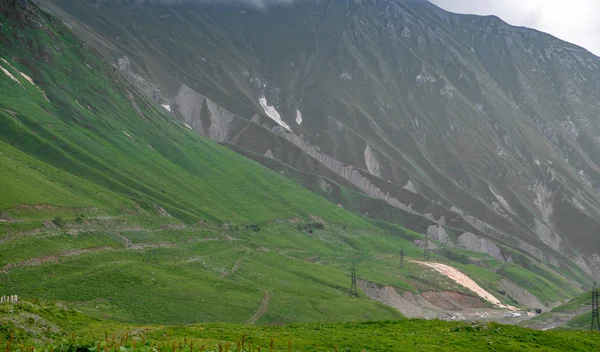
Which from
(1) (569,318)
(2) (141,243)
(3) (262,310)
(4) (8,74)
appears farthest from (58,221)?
(1) (569,318)

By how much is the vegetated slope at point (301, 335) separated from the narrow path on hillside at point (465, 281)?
125m

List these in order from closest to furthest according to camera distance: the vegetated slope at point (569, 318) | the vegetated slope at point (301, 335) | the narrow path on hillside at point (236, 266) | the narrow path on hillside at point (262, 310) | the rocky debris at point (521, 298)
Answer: the vegetated slope at point (301, 335) < the narrow path on hillside at point (262, 310) < the narrow path on hillside at point (236, 266) < the vegetated slope at point (569, 318) < the rocky debris at point (521, 298)

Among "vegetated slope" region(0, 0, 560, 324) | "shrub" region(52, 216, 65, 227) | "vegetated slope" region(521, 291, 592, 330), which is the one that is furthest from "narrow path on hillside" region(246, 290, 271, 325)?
"vegetated slope" region(521, 291, 592, 330)

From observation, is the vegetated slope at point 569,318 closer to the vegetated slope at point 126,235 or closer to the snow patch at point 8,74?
the vegetated slope at point 126,235

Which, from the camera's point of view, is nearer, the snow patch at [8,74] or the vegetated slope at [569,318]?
the vegetated slope at [569,318]

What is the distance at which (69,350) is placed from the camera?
28.8 m

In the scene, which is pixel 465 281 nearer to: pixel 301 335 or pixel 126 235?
pixel 126 235

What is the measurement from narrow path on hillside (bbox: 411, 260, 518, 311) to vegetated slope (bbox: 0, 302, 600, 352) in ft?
411

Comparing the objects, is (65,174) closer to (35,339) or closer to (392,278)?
(392,278)

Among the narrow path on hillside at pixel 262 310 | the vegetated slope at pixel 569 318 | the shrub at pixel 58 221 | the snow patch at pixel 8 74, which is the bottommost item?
the narrow path on hillside at pixel 262 310

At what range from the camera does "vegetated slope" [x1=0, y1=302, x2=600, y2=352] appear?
138 ft

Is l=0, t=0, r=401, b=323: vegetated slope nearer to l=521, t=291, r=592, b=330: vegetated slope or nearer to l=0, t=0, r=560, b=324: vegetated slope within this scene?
l=0, t=0, r=560, b=324: vegetated slope

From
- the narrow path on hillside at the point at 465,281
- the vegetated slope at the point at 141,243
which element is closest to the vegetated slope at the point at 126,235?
the vegetated slope at the point at 141,243

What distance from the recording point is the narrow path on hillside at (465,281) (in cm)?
17712
